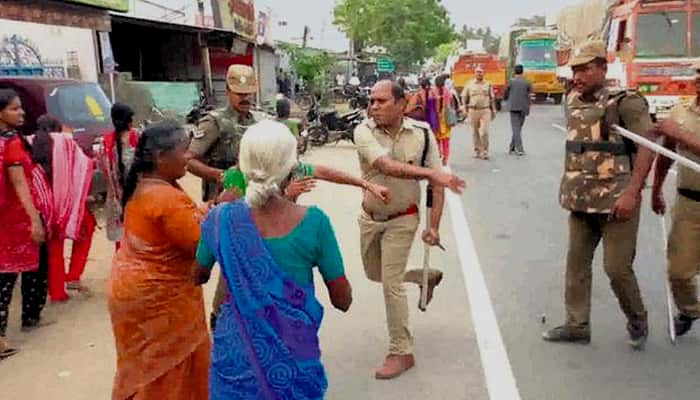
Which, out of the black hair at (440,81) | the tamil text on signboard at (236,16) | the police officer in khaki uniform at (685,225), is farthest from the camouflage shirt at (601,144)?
the tamil text on signboard at (236,16)

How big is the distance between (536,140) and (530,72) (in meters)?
15.0

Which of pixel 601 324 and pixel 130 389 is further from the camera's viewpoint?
pixel 601 324

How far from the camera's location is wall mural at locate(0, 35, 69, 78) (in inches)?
514

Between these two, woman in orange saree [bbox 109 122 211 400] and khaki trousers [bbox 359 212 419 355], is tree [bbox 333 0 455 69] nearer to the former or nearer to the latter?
khaki trousers [bbox 359 212 419 355]

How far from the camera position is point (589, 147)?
4.95 m

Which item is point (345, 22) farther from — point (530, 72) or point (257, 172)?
point (257, 172)

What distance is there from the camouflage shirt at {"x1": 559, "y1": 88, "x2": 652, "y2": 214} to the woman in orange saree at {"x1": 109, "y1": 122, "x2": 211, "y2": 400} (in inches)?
97.8

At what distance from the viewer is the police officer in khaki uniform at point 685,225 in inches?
198

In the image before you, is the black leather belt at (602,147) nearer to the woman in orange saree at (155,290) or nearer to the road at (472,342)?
the road at (472,342)

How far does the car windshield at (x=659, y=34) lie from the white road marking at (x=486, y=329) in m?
9.00

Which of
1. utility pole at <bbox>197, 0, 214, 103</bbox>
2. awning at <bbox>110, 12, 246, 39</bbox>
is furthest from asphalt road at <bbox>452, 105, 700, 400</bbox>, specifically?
utility pole at <bbox>197, 0, 214, 103</bbox>

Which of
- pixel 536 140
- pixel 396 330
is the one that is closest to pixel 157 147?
pixel 396 330

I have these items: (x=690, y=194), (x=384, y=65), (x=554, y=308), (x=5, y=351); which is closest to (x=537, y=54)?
(x=384, y=65)

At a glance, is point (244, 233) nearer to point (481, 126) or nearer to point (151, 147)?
point (151, 147)
